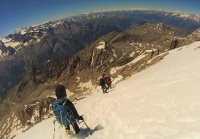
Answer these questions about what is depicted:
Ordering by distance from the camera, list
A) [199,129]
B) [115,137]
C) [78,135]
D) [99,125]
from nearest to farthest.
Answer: [199,129] < [115,137] < [78,135] < [99,125]

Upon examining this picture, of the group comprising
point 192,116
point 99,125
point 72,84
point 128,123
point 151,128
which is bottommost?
point 72,84

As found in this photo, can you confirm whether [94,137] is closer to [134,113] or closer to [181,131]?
[134,113]

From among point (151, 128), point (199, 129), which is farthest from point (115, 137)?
point (199, 129)

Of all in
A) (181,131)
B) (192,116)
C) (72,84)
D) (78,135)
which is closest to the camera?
(181,131)

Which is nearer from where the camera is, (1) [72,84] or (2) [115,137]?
(2) [115,137]

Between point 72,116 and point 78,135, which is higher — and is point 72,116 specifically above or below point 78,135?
above

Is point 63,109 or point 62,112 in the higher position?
point 63,109

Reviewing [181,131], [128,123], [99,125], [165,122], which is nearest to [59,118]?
[99,125]
